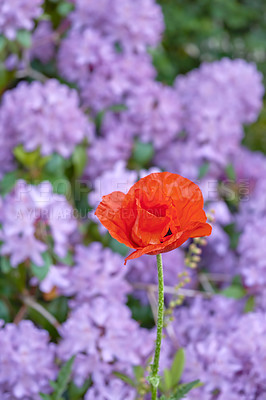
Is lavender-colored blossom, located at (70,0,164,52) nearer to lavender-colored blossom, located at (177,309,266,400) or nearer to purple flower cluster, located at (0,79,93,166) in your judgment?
purple flower cluster, located at (0,79,93,166)

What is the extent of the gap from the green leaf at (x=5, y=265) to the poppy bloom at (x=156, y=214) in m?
0.64

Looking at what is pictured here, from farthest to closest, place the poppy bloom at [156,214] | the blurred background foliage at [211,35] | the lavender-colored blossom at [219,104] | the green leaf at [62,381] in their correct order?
1. the blurred background foliage at [211,35]
2. the lavender-colored blossom at [219,104]
3. the green leaf at [62,381]
4. the poppy bloom at [156,214]

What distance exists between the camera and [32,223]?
44.6 inches

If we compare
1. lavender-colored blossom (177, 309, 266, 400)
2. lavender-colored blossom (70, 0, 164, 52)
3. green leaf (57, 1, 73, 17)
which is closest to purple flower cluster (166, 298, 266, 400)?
lavender-colored blossom (177, 309, 266, 400)

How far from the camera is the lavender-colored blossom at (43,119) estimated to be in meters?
1.30

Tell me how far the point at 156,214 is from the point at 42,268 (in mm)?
623

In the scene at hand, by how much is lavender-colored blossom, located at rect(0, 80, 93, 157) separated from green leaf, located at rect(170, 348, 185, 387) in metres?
0.62

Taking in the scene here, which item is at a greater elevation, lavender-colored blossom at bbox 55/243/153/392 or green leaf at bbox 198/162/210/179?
green leaf at bbox 198/162/210/179

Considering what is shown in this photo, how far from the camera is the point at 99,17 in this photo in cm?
153

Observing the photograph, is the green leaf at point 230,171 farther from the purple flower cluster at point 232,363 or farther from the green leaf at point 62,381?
the green leaf at point 62,381

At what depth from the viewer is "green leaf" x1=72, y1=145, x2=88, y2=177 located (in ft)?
4.60

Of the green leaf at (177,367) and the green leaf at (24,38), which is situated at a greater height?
the green leaf at (24,38)

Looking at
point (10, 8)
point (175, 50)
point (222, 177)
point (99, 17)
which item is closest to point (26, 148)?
point (10, 8)

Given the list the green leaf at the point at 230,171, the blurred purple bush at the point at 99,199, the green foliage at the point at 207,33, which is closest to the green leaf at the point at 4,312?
the blurred purple bush at the point at 99,199
